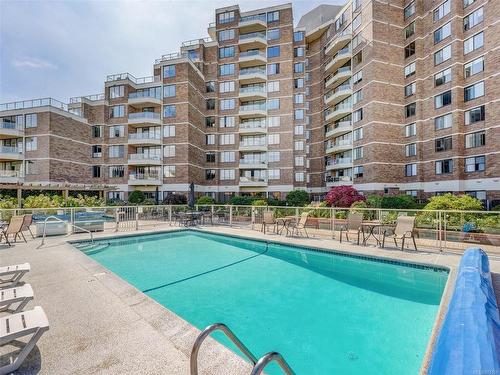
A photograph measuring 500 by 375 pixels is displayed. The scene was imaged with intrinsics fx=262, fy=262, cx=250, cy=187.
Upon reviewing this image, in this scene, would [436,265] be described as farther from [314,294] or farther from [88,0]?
[88,0]

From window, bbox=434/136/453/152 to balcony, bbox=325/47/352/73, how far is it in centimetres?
1523

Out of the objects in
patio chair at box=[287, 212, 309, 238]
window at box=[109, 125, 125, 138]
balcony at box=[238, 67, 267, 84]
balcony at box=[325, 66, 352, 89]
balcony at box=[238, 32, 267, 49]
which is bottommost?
patio chair at box=[287, 212, 309, 238]

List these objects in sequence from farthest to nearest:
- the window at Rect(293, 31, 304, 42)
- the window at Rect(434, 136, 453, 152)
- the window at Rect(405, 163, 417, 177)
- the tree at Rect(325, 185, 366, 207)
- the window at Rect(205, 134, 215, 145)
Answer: the window at Rect(293, 31, 304, 42) → the window at Rect(205, 134, 215, 145) → the window at Rect(405, 163, 417, 177) → the window at Rect(434, 136, 453, 152) → the tree at Rect(325, 185, 366, 207)

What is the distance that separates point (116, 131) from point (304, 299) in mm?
38430

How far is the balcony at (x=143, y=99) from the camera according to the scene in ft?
116

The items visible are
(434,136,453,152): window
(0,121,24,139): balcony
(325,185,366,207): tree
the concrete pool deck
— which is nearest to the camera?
the concrete pool deck

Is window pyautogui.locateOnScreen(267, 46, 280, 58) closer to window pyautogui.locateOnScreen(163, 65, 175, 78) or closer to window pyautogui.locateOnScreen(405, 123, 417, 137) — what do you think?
window pyautogui.locateOnScreen(163, 65, 175, 78)

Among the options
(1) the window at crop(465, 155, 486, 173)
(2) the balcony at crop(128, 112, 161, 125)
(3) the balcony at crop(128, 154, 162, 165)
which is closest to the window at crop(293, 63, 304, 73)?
(2) the balcony at crop(128, 112, 161, 125)

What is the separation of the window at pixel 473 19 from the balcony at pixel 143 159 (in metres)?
37.3

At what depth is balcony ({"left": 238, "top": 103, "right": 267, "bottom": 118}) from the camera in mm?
36594

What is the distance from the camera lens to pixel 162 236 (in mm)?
14484

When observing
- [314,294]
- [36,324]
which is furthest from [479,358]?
[314,294]

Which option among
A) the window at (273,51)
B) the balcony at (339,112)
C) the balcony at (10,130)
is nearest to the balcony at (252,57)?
the window at (273,51)

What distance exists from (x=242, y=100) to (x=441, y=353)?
39120mm
